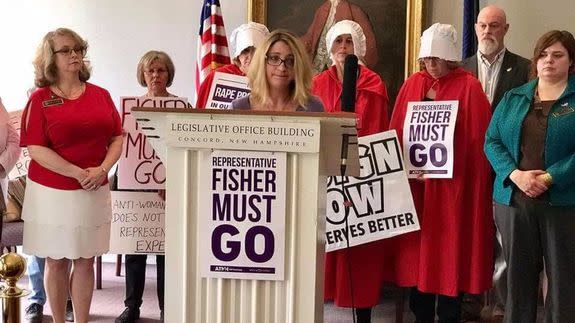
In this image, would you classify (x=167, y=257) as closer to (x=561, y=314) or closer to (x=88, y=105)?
(x=88, y=105)

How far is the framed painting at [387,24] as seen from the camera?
482cm

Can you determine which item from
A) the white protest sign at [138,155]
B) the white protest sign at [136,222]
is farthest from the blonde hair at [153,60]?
the white protest sign at [136,222]

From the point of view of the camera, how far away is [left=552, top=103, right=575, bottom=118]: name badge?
3.15 meters

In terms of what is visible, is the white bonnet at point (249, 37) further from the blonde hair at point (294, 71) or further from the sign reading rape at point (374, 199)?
the blonde hair at point (294, 71)

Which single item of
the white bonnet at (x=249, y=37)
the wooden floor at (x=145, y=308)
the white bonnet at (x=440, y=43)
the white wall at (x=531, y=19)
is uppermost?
the white wall at (x=531, y=19)

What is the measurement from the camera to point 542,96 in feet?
10.7

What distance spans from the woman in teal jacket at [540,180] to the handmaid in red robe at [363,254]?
2.03ft

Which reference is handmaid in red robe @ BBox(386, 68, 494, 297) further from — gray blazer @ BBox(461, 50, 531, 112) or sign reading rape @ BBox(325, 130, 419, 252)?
gray blazer @ BBox(461, 50, 531, 112)

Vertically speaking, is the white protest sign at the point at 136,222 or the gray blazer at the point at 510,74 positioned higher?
the gray blazer at the point at 510,74

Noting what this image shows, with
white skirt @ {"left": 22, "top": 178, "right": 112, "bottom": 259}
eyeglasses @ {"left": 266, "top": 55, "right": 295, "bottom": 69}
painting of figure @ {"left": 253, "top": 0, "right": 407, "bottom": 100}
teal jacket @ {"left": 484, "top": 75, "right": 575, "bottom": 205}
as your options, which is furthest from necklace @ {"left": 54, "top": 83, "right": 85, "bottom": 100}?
painting of figure @ {"left": 253, "top": 0, "right": 407, "bottom": 100}

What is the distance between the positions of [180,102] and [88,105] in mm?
612

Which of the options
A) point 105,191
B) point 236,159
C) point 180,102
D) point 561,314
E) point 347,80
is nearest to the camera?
point 236,159

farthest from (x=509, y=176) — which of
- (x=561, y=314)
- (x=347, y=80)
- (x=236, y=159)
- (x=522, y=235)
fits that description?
(x=236, y=159)

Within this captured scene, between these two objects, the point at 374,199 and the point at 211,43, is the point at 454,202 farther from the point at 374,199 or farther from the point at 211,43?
the point at 211,43
